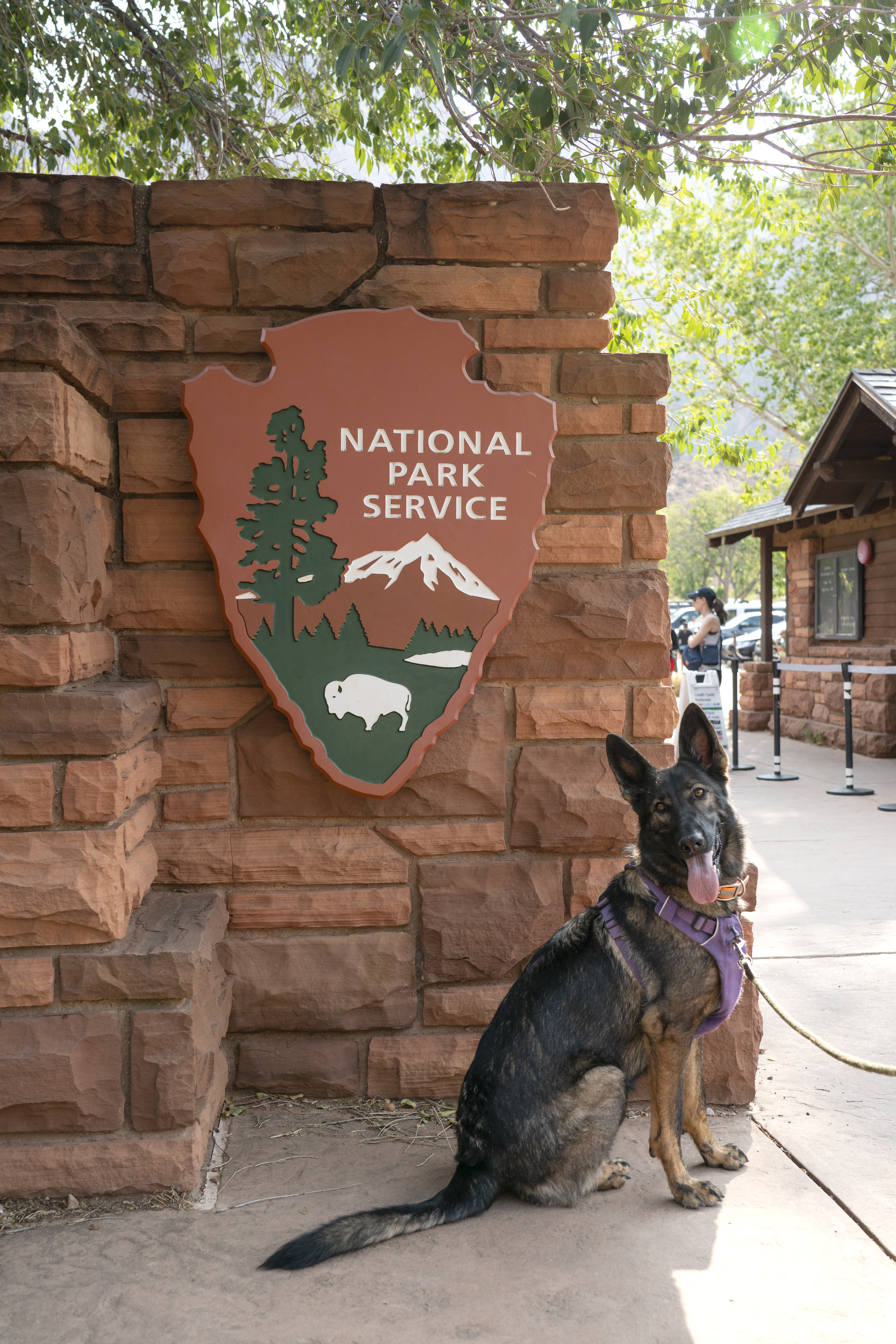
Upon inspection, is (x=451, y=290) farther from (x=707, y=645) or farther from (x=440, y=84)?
(x=707, y=645)

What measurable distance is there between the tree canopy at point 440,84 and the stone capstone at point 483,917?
2406 millimetres

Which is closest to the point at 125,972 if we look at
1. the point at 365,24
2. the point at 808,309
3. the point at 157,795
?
the point at 157,795

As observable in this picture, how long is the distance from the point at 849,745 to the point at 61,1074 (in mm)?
8239

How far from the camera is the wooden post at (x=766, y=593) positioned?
1633cm

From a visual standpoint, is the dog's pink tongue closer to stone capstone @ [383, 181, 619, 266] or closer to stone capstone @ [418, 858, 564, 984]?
stone capstone @ [418, 858, 564, 984]

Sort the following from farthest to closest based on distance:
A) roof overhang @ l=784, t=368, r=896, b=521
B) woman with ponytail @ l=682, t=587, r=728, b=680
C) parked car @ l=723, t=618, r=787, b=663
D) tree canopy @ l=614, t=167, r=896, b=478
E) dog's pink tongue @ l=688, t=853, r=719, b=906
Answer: tree canopy @ l=614, t=167, r=896, b=478 → parked car @ l=723, t=618, r=787, b=663 → roof overhang @ l=784, t=368, r=896, b=521 → woman with ponytail @ l=682, t=587, r=728, b=680 → dog's pink tongue @ l=688, t=853, r=719, b=906

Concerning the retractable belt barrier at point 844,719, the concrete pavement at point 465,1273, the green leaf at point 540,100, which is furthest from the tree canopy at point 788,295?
the concrete pavement at point 465,1273

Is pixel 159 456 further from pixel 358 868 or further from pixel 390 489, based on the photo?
pixel 358 868

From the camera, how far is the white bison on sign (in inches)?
123

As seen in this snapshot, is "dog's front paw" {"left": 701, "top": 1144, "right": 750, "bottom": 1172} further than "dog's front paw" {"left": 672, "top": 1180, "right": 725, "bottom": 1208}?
Yes

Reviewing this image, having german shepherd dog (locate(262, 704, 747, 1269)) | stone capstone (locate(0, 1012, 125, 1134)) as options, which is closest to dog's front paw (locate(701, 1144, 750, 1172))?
german shepherd dog (locate(262, 704, 747, 1269))

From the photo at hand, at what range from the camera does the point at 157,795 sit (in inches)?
126

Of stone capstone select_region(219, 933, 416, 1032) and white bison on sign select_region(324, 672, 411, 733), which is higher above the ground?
white bison on sign select_region(324, 672, 411, 733)

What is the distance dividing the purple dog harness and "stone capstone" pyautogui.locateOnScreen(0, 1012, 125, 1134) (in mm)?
1414
